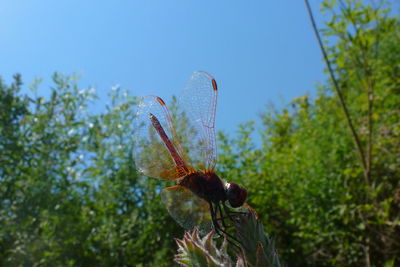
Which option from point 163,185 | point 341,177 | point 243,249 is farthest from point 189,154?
point 341,177

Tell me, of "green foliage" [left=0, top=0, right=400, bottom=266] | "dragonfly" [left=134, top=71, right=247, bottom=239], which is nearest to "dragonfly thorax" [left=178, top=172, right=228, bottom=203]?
"dragonfly" [left=134, top=71, right=247, bottom=239]

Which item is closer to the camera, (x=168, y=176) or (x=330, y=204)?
(x=168, y=176)

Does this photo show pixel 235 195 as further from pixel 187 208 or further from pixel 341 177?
pixel 341 177

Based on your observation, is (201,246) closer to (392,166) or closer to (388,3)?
(392,166)

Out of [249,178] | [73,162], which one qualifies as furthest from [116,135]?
[249,178]

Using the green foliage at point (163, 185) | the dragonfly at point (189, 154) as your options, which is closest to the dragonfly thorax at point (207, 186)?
the dragonfly at point (189, 154)

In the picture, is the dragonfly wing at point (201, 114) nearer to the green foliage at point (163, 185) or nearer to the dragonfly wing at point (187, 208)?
the dragonfly wing at point (187, 208)
